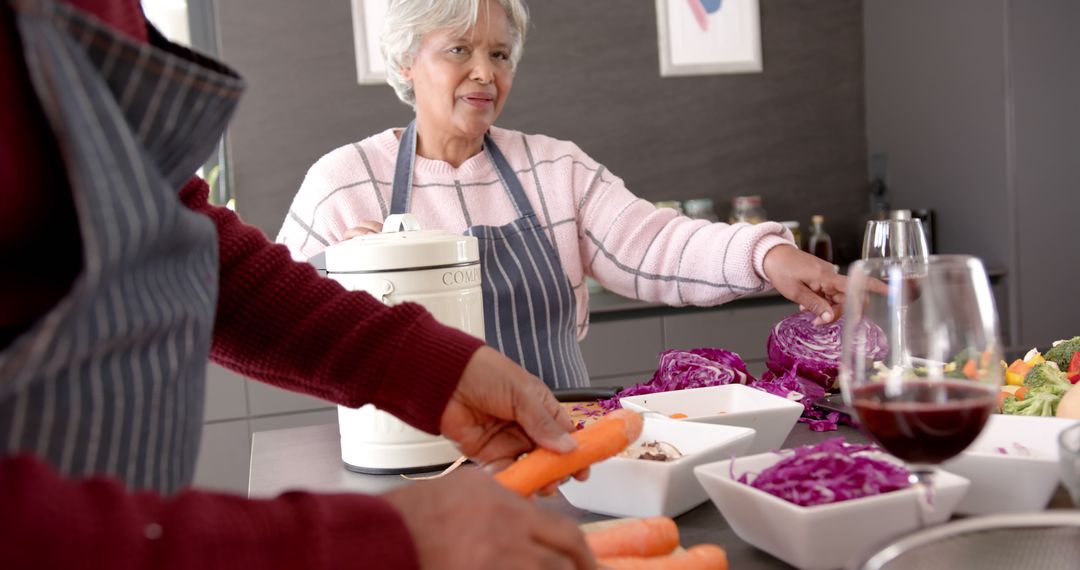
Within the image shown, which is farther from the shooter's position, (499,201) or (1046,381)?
(499,201)

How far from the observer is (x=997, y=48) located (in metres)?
3.44

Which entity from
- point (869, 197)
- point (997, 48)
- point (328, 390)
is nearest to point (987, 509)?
point (328, 390)

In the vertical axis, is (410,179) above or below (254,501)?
above

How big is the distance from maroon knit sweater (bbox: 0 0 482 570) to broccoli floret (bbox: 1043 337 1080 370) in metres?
0.97

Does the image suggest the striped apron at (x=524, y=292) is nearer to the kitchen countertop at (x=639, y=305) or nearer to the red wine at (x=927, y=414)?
the kitchen countertop at (x=639, y=305)

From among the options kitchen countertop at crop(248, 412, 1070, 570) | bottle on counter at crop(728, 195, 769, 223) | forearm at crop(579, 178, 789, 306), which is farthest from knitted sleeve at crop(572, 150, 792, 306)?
bottle on counter at crop(728, 195, 769, 223)

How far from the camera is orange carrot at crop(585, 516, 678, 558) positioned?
2.64 feet

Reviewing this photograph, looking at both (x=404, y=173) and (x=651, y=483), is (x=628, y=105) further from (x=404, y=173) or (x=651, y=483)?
(x=651, y=483)

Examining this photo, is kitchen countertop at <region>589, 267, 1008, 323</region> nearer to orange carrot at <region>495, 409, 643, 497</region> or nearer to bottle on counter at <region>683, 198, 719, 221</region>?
bottle on counter at <region>683, 198, 719, 221</region>

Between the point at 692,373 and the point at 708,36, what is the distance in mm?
2779

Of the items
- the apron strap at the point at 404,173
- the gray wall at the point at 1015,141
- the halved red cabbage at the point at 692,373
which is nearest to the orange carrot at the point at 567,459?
the halved red cabbage at the point at 692,373

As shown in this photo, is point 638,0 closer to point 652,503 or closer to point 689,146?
point 689,146

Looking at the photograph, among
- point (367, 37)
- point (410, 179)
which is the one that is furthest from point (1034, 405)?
point (367, 37)

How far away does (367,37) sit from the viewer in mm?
3578
